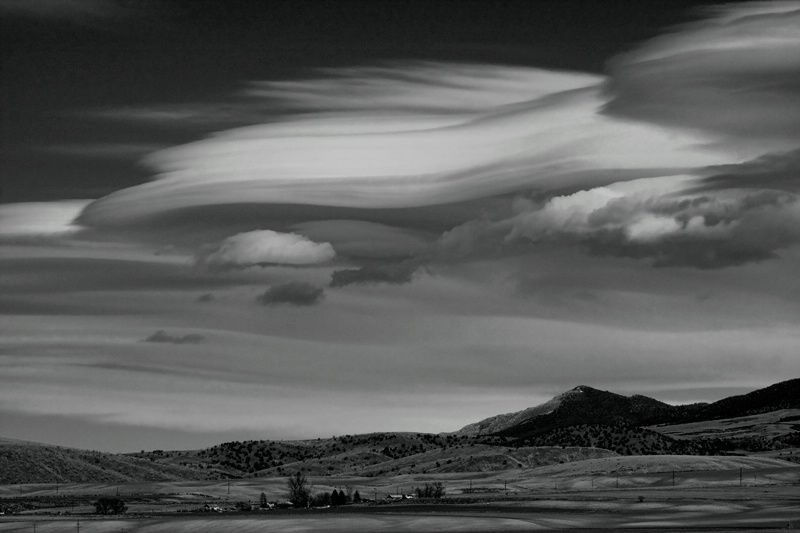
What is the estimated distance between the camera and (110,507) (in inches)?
6693

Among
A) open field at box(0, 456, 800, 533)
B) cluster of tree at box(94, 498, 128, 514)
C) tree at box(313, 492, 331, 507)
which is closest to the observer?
open field at box(0, 456, 800, 533)

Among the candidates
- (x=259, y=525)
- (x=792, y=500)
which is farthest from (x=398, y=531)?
(x=792, y=500)

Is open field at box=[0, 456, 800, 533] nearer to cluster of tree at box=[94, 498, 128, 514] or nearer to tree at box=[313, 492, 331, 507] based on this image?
cluster of tree at box=[94, 498, 128, 514]

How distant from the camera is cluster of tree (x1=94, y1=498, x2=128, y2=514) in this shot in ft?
546

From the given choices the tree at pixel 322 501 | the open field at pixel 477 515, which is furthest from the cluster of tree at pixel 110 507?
the tree at pixel 322 501

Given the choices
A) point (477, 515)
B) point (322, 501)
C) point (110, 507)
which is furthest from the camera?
point (322, 501)

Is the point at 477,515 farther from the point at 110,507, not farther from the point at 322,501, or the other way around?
the point at 110,507

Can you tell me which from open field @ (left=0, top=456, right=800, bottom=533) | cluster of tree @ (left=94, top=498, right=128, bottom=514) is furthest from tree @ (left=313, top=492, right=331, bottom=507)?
cluster of tree @ (left=94, top=498, right=128, bottom=514)

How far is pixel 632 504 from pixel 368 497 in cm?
5062

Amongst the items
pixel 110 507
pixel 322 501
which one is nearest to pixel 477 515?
pixel 322 501

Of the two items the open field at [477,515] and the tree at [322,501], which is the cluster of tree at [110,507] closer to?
the open field at [477,515]

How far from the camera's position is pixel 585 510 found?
153875 millimetres

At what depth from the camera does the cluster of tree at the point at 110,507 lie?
6555 inches

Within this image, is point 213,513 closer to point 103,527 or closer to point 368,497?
point 103,527
